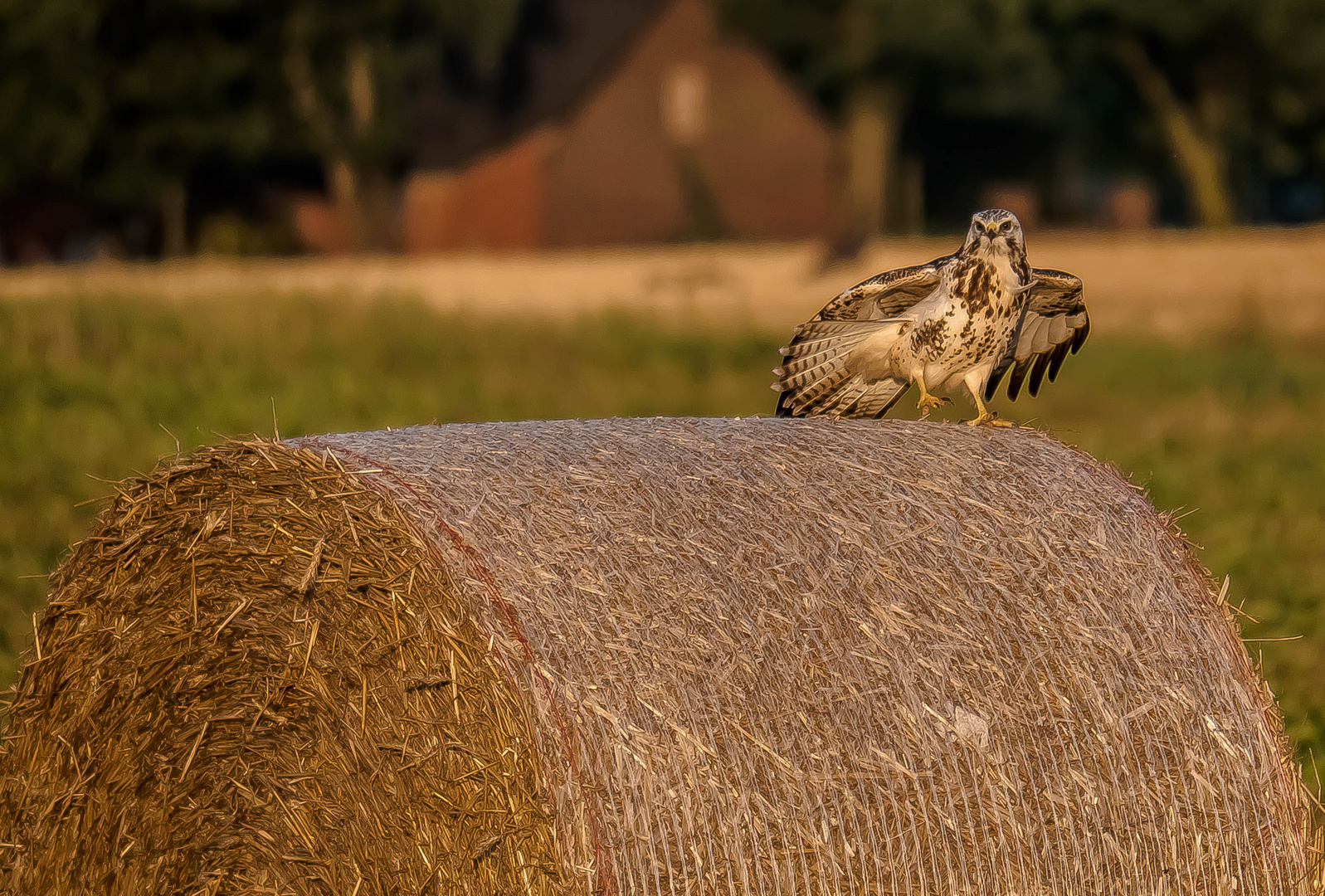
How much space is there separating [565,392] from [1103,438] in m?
5.19

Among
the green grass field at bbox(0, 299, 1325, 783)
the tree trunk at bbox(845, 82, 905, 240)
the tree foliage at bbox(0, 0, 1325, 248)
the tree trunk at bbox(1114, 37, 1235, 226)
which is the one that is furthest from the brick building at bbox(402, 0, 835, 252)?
the green grass field at bbox(0, 299, 1325, 783)

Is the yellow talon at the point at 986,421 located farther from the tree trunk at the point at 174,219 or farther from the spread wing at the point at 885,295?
the tree trunk at the point at 174,219

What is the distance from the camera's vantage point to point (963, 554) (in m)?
4.90

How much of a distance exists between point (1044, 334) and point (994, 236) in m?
0.91

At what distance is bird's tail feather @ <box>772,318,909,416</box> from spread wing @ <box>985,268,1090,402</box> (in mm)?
427

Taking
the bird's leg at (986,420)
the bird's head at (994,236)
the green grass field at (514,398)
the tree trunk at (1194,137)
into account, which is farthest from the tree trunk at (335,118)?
the bird's head at (994,236)

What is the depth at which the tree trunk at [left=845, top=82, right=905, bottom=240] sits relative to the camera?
4275cm

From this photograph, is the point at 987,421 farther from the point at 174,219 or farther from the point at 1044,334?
the point at 174,219

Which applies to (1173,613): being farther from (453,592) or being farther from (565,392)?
(565,392)

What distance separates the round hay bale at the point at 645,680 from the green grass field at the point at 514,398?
2.59 metres

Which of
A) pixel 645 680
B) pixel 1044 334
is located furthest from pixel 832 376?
pixel 645 680

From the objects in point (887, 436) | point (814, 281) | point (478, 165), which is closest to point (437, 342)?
point (814, 281)

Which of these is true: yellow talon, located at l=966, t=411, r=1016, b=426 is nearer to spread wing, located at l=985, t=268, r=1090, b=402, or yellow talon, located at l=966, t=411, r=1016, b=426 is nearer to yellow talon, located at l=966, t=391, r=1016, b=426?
yellow talon, located at l=966, t=391, r=1016, b=426

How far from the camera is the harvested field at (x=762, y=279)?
2270cm
